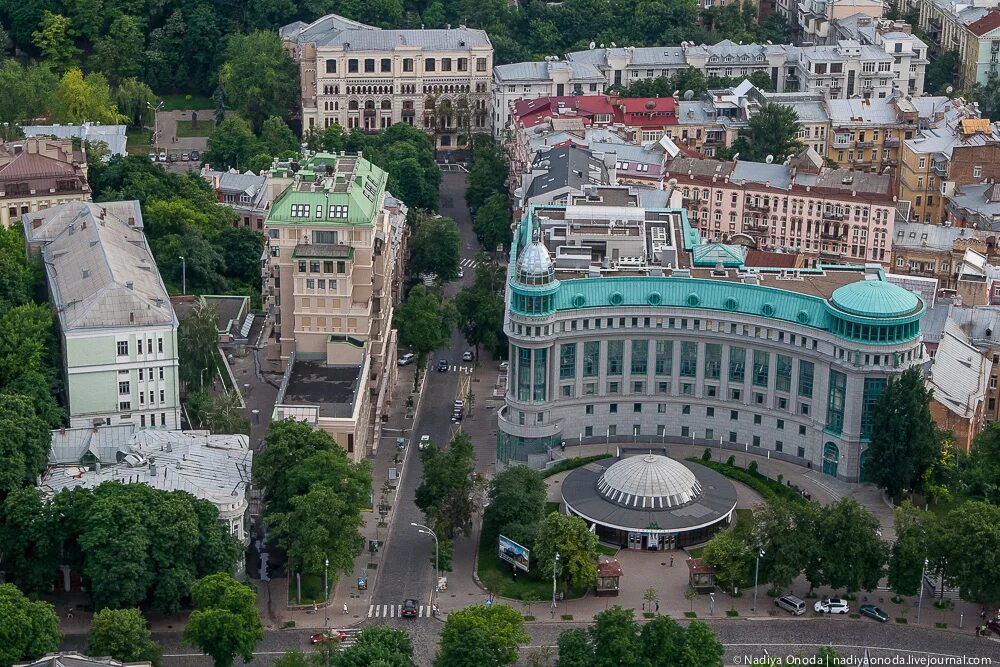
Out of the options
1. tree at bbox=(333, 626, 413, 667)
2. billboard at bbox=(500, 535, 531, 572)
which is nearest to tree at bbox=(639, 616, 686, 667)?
tree at bbox=(333, 626, 413, 667)

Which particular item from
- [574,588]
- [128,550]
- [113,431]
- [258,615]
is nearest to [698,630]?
[574,588]

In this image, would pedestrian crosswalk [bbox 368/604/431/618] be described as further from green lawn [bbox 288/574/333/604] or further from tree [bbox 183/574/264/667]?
tree [bbox 183/574/264/667]

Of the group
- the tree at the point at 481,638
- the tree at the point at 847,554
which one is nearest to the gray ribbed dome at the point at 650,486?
the tree at the point at 847,554

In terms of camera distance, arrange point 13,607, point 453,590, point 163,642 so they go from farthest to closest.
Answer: point 453,590
point 163,642
point 13,607

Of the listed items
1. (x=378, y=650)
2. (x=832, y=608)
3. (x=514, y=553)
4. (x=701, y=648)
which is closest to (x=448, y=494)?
(x=514, y=553)

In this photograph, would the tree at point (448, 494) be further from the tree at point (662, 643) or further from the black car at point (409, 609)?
the tree at point (662, 643)

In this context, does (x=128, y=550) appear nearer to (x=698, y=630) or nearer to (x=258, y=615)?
(x=258, y=615)
